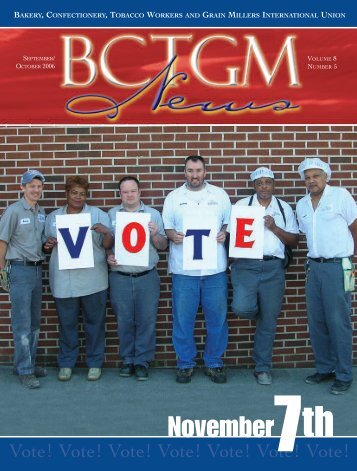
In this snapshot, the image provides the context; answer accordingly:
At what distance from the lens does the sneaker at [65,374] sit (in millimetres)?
6051

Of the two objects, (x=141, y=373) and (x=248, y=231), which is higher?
(x=248, y=231)

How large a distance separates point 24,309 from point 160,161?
6.41ft

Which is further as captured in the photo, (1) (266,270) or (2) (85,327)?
(2) (85,327)

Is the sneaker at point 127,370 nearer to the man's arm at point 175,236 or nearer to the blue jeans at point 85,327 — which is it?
the blue jeans at point 85,327

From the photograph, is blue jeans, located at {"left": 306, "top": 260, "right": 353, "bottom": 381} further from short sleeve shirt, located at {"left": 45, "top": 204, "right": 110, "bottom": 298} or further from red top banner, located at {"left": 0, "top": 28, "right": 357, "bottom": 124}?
short sleeve shirt, located at {"left": 45, "top": 204, "right": 110, "bottom": 298}

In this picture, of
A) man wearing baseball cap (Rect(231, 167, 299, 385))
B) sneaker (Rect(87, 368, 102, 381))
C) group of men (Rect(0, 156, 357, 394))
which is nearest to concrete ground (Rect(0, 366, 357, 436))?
sneaker (Rect(87, 368, 102, 381))

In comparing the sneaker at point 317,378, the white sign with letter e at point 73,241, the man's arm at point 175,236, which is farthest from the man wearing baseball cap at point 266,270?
the white sign with letter e at point 73,241

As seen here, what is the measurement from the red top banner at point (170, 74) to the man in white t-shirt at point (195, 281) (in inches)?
31.1

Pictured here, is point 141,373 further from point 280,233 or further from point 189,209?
point 280,233

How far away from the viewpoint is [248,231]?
580 centimetres

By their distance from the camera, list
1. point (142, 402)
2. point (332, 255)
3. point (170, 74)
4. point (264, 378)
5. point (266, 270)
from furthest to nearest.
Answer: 1. point (170, 74)
2. point (264, 378)
3. point (266, 270)
4. point (332, 255)
5. point (142, 402)

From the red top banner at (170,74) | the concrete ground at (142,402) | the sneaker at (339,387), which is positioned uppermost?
the red top banner at (170,74)

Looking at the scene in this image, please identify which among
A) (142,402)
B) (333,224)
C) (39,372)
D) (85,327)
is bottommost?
(142,402)

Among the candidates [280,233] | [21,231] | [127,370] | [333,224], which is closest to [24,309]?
[21,231]
